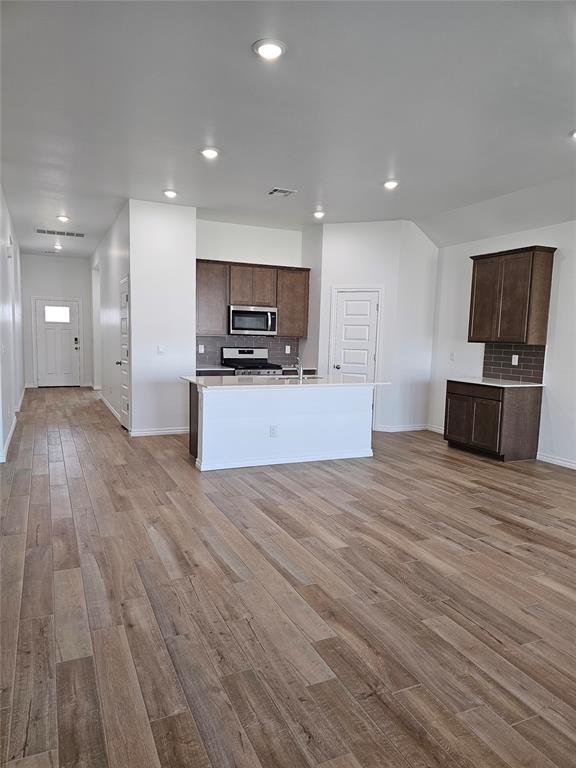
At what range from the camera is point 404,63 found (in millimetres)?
2930

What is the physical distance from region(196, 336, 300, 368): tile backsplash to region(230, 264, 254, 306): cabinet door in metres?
0.64

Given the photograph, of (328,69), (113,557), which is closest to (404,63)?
(328,69)

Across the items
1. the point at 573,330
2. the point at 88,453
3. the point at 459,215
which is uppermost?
the point at 459,215

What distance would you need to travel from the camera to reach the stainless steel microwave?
748 centimetres

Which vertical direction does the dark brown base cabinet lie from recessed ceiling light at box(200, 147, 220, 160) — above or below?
below

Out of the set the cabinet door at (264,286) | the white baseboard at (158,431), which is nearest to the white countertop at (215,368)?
the white baseboard at (158,431)

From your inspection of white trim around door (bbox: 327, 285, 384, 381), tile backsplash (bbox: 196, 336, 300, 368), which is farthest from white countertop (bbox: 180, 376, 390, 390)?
tile backsplash (bbox: 196, 336, 300, 368)

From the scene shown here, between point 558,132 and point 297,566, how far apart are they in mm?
3742

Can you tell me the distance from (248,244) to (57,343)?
5.80 metres

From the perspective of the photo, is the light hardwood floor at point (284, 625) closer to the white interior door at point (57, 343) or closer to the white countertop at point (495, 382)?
the white countertop at point (495, 382)

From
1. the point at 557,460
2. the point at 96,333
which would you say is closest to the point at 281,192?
the point at 557,460

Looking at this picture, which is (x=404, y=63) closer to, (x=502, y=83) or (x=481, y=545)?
(x=502, y=83)

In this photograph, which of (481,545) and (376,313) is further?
(376,313)

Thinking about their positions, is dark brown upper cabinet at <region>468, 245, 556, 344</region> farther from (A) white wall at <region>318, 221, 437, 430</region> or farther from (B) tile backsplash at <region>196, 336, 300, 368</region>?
(B) tile backsplash at <region>196, 336, 300, 368</region>
